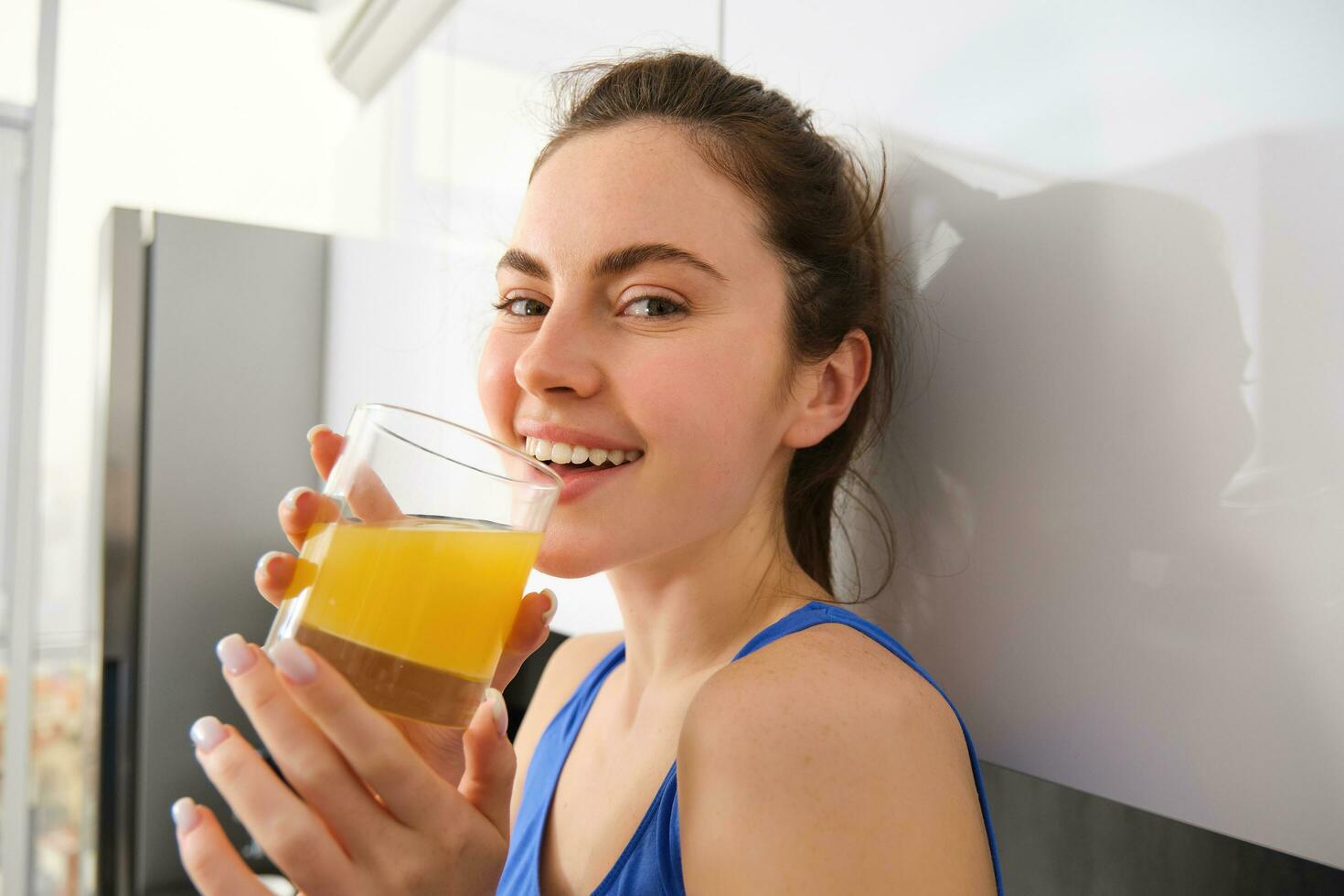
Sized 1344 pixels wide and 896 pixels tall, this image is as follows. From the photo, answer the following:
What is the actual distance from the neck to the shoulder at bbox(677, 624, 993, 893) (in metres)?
0.21

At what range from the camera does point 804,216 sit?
2.75ft

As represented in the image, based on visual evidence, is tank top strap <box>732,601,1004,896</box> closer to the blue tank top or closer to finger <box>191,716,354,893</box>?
the blue tank top

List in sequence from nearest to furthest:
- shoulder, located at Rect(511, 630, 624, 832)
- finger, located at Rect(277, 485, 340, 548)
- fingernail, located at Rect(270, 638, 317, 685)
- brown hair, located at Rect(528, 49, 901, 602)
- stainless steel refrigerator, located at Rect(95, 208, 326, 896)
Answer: fingernail, located at Rect(270, 638, 317, 685)
finger, located at Rect(277, 485, 340, 548)
brown hair, located at Rect(528, 49, 901, 602)
shoulder, located at Rect(511, 630, 624, 832)
stainless steel refrigerator, located at Rect(95, 208, 326, 896)

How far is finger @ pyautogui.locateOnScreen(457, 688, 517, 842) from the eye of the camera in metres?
0.67

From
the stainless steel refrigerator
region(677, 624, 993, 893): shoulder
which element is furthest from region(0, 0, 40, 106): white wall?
region(677, 624, 993, 893): shoulder

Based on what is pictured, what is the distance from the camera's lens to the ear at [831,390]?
33.5 inches

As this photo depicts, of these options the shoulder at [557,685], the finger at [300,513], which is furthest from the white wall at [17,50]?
the finger at [300,513]

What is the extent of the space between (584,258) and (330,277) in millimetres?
2095

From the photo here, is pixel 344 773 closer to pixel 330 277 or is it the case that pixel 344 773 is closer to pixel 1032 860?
pixel 1032 860

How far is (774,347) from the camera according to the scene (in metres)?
0.80

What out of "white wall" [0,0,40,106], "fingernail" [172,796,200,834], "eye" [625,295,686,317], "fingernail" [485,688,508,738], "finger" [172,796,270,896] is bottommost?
"finger" [172,796,270,896]

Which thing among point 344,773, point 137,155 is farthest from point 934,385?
point 137,155

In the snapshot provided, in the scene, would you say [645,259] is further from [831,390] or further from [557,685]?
[557,685]

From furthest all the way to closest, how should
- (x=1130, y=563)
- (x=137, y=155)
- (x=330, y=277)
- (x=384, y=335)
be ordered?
1. (x=137, y=155)
2. (x=330, y=277)
3. (x=384, y=335)
4. (x=1130, y=563)
